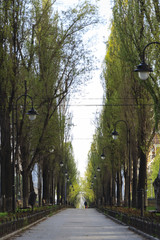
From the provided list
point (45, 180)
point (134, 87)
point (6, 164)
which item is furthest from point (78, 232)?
point (45, 180)

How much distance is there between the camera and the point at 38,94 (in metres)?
33.3

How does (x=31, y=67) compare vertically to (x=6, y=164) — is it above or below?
above

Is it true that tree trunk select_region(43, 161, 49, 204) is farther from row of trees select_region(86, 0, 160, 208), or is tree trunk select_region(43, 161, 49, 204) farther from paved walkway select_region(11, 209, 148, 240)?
paved walkway select_region(11, 209, 148, 240)

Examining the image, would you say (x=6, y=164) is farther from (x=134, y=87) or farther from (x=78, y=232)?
(x=134, y=87)

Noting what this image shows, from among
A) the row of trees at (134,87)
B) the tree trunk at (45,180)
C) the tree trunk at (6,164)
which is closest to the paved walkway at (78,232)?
the row of trees at (134,87)

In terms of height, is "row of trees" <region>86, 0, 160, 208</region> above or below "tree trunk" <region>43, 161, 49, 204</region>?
above

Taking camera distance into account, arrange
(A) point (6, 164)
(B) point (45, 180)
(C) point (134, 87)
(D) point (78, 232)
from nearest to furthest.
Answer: (D) point (78, 232), (A) point (6, 164), (C) point (134, 87), (B) point (45, 180)

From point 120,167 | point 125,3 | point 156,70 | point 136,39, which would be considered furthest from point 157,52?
point 120,167

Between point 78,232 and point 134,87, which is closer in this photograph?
point 78,232

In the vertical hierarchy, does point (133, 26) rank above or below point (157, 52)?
above

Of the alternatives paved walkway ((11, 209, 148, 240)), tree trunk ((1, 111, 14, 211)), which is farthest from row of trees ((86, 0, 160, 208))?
tree trunk ((1, 111, 14, 211))

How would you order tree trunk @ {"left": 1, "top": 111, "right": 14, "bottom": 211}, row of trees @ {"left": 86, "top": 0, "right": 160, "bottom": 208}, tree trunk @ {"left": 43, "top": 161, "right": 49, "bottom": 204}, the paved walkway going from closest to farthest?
the paved walkway, row of trees @ {"left": 86, "top": 0, "right": 160, "bottom": 208}, tree trunk @ {"left": 1, "top": 111, "right": 14, "bottom": 211}, tree trunk @ {"left": 43, "top": 161, "right": 49, "bottom": 204}

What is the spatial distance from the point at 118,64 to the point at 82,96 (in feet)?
25.3

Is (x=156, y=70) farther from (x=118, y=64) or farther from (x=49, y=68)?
(x=118, y=64)
